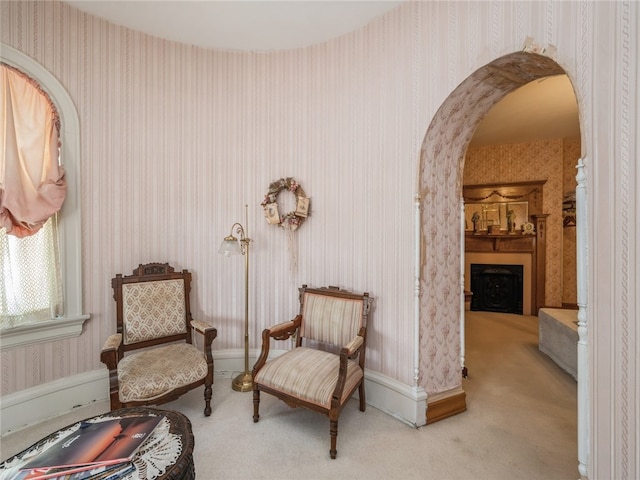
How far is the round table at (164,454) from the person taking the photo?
123 centimetres

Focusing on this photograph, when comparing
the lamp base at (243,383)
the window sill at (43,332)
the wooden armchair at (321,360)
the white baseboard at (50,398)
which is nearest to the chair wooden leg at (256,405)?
the wooden armchair at (321,360)

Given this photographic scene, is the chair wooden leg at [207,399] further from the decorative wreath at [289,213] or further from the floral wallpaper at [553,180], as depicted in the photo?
the floral wallpaper at [553,180]

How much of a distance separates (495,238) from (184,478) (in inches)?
259

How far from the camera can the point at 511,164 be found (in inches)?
241

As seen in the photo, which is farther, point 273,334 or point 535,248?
point 535,248

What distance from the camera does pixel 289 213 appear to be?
10.0 ft

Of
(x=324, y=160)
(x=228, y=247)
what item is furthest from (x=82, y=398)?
(x=324, y=160)

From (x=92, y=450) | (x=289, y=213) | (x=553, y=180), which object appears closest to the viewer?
(x=92, y=450)

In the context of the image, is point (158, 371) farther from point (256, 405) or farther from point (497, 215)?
point (497, 215)

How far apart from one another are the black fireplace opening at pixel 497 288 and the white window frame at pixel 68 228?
656 centimetres

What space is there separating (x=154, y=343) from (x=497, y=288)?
20.8 ft

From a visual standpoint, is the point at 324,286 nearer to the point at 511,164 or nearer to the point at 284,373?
the point at 284,373

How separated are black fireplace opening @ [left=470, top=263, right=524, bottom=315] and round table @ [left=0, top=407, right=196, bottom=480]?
6.29 meters

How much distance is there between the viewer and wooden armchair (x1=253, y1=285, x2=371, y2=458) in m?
Answer: 2.09
